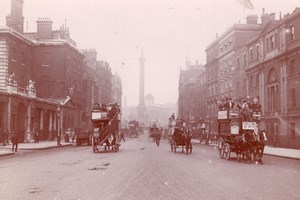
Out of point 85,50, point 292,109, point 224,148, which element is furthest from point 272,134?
point 85,50

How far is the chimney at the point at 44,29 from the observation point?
178 ft

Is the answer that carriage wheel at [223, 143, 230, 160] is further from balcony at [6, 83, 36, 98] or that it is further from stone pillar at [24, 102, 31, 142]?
stone pillar at [24, 102, 31, 142]

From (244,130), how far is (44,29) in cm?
4137

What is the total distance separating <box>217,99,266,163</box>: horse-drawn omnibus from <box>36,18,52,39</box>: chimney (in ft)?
126

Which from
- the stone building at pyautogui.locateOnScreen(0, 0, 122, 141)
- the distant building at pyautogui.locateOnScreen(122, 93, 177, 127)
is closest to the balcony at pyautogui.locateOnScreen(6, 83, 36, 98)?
the stone building at pyautogui.locateOnScreen(0, 0, 122, 141)

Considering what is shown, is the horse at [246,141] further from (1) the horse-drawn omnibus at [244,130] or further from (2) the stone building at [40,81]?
(2) the stone building at [40,81]

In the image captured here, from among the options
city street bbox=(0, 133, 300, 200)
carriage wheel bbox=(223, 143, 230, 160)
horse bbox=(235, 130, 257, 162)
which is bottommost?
city street bbox=(0, 133, 300, 200)

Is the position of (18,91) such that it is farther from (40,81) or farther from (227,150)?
(227,150)

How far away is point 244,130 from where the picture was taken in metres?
18.9

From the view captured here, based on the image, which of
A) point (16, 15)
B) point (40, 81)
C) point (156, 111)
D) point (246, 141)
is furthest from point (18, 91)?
point (156, 111)

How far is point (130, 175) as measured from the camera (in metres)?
12.9

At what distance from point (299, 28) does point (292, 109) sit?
6601 mm

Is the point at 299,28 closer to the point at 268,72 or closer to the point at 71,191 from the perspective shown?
the point at 268,72

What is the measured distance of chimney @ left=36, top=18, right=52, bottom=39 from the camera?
178 ft
